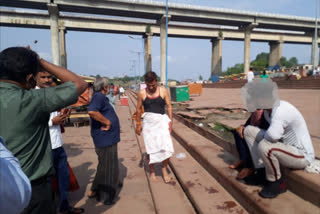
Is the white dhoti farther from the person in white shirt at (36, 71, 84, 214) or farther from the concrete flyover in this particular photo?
the concrete flyover

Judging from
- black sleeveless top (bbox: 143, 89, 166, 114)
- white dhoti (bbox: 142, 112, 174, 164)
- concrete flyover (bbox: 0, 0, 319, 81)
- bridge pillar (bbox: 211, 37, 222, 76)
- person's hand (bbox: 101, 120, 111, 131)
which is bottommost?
white dhoti (bbox: 142, 112, 174, 164)

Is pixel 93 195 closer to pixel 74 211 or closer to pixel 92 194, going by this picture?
pixel 92 194

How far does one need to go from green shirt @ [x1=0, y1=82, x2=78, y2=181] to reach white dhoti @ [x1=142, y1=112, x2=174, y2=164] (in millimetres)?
1763

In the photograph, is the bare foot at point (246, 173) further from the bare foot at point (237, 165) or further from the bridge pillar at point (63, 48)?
the bridge pillar at point (63, 48)

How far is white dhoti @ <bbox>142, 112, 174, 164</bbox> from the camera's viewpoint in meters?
2.97

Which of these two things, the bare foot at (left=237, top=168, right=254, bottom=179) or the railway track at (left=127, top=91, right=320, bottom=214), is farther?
the bare foot at (left=237, top=168, right=254, bottom=179)

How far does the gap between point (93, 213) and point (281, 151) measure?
2.28 meters

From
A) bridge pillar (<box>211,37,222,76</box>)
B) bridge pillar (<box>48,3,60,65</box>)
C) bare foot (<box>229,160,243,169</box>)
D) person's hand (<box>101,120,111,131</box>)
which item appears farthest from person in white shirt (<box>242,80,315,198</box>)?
bridge pillar (<box>211,37,222,76</box>)

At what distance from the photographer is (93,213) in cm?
249

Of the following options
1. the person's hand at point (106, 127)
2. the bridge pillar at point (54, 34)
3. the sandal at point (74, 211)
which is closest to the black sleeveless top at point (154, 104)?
the person's hand at point (106, 127)

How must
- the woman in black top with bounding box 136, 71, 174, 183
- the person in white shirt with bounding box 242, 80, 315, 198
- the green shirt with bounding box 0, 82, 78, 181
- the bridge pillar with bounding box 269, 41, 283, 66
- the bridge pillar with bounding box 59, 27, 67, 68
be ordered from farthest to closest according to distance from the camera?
the bridge pillar with bounding box 269, 41, 283, 66
the bridge pillar with bounding box 59, 27, 67, 68
the woman in black top with bounding box 136, 71, 174, 183
the person in white shirt with bounding box 242, 80, 315, 198
the green shirt with bounding box 0, 82, 78, 181

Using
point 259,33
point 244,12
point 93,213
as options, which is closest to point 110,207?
point 93,213

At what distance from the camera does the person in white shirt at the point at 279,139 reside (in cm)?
197

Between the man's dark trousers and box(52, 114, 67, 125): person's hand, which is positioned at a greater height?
box(52, 114, 67, 125): person's hand
